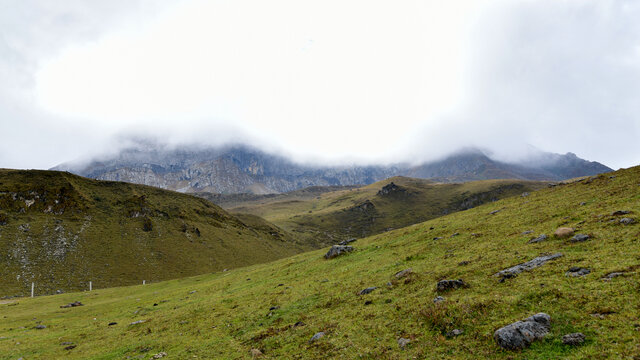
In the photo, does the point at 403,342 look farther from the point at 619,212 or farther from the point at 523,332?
the point at 619,212

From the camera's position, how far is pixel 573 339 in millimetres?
9219

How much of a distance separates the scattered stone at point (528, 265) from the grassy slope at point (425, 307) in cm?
62

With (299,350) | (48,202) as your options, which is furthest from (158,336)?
(48,202)

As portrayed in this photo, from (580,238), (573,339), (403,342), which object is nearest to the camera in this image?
(573,339)

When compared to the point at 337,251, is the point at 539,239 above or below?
above

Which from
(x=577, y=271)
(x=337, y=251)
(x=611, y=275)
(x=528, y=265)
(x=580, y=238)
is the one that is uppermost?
(x=580, y=238)

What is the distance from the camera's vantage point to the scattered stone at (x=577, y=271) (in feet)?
44.4

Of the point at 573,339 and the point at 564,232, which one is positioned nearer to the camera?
the point at 573,339

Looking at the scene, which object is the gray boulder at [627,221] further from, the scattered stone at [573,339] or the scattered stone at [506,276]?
the scattered stone at [573,339]

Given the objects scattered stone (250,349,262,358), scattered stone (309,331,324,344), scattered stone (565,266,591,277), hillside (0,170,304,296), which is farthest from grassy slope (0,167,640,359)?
hillside (0,170,304,296)

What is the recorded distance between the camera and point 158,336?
2297 centimetres

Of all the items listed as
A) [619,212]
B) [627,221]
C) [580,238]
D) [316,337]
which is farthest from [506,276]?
[619,212]

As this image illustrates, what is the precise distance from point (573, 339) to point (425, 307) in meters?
6.42

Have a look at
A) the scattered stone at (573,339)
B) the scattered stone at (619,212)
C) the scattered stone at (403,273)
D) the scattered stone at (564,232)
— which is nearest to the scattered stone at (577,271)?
the scattered stone at (573,339)
